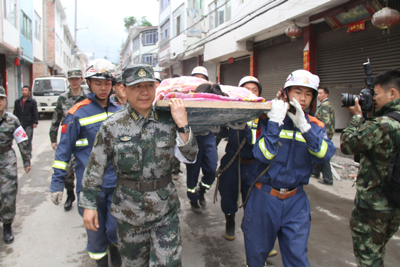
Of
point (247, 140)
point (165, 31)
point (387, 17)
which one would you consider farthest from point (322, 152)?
point (165, 31)

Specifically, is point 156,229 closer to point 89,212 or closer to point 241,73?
point 89,212

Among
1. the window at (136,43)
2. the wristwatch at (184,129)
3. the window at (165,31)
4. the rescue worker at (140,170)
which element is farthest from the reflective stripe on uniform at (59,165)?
the window at (136,43)

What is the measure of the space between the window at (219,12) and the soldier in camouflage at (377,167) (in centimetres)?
1278

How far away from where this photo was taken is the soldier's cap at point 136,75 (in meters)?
2.00

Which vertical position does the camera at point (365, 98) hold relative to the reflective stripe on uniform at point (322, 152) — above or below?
above

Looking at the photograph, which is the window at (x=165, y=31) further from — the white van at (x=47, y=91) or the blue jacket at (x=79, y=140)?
the blue jacket at (x=79, y=140)

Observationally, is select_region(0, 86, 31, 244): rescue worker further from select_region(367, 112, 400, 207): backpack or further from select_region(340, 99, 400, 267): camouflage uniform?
select_region(367, 112, 400, 207): backpack

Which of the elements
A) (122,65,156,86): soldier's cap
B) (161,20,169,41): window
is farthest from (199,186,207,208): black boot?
(161,20,169,41): window

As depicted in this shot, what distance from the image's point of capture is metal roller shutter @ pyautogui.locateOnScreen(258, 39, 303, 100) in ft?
34.9

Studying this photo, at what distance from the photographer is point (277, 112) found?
221 centimetres

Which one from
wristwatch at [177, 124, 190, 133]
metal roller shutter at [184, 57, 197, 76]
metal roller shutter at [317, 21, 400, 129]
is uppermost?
metal roller shutter at [184, 57, 197, 76]

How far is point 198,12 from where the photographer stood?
56.0 ft

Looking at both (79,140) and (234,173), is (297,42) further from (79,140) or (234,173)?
(79,140)

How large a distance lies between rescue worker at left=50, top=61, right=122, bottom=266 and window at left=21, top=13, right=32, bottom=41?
69.9 feet
